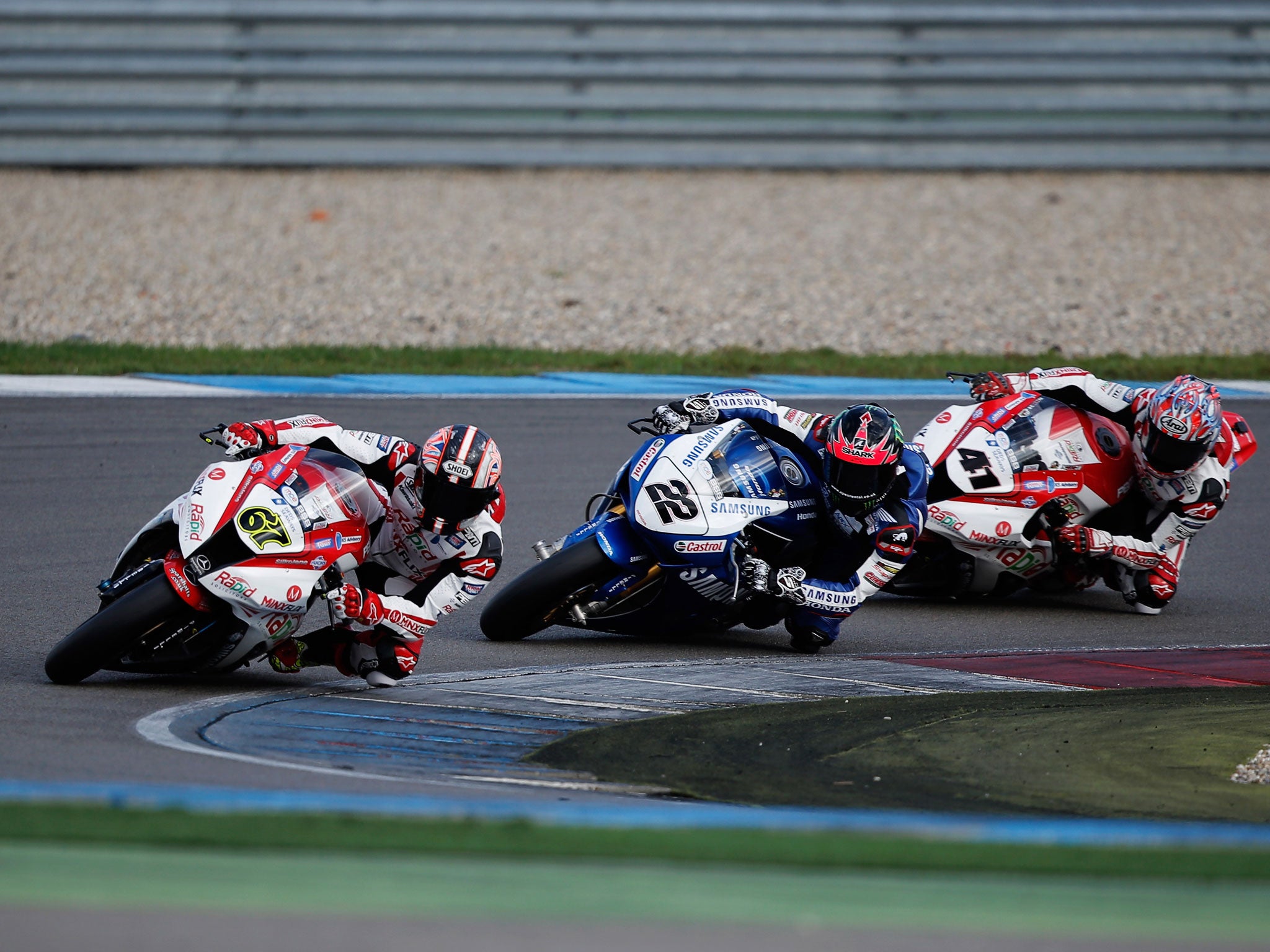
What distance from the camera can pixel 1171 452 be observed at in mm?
8656

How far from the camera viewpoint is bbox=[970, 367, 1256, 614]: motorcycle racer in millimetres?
8656

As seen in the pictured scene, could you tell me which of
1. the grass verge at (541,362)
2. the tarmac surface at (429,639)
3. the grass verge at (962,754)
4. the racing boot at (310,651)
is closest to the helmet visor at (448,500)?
the racing boot at (310,651)

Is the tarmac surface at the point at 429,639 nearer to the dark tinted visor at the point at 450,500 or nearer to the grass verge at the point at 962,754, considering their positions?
the grass verge at the point at 962,754

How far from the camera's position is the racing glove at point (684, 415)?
813cm

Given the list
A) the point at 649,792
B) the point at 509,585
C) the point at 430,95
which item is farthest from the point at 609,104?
the point at 649,792

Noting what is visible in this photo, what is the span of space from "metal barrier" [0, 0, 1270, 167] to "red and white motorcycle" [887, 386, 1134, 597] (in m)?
11.3

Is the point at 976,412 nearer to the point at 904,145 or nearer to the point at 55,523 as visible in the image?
the point at 55,523

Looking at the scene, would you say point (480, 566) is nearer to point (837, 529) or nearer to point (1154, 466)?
point (837, 529)

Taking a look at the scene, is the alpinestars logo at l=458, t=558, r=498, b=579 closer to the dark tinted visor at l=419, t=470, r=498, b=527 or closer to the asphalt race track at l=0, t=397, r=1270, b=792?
the dark tinted visor at l=419, t=470, r=498, b=527

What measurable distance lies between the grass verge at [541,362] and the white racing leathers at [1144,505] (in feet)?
16.7

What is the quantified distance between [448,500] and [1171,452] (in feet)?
13.3

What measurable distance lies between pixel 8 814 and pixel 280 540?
104 inches

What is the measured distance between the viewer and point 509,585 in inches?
309

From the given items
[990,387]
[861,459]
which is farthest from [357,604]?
[990,387]
